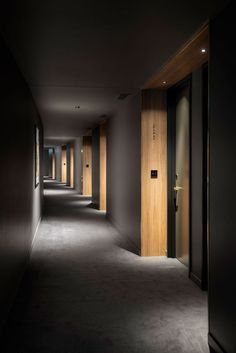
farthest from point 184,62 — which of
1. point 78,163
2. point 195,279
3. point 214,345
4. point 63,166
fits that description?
point 63,166

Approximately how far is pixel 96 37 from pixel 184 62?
4.31 ft

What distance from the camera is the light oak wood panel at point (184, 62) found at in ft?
12.3

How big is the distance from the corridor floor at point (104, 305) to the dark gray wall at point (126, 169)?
0.71 m

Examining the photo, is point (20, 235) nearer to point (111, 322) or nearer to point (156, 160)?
point (111, 322)

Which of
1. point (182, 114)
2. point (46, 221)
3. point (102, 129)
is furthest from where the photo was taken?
point (102, 129)

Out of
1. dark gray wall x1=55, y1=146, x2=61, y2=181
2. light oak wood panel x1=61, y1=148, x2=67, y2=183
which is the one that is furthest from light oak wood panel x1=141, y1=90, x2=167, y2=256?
dark gray wall x1=55, y1=146, x2=61, y2=181

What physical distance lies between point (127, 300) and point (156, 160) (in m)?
2.61

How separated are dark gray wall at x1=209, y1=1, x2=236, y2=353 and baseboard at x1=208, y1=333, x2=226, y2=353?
0.02m

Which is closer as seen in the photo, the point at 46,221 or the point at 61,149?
the point at 46,221

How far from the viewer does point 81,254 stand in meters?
6.38

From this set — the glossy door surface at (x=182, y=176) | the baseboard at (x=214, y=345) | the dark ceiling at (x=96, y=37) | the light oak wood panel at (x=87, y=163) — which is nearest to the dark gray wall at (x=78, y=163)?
the light oak wood panel at (x=87, y=163)

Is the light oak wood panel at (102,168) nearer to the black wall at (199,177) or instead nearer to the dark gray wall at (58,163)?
the black wall at (199,177)

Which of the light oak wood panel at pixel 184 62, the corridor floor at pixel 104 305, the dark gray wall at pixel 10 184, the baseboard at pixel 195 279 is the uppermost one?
the light oak wood panel at pixel 184 62

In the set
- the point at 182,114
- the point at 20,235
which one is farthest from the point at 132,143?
the point at 20,235
